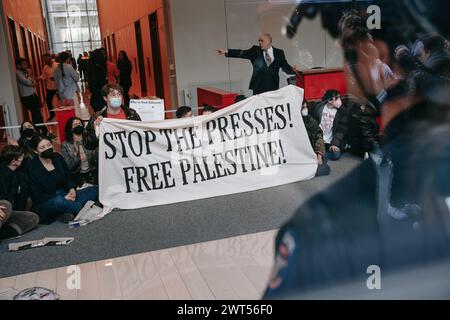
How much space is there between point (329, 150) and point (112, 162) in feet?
3.96

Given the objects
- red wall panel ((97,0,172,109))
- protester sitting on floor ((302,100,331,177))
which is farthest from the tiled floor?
red wall panel ((97,0,172,109))

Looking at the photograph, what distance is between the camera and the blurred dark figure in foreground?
77 cm

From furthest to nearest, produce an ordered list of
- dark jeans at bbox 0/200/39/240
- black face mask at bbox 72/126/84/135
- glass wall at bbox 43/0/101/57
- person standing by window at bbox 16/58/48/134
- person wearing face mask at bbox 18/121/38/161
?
glass wall at bbox 43/0/101/57 < person standing by window at bbox 16/58/48/134 < black face mask at bbox 72/126/84/135 < person wearing face mask at bbox 18/121/38/161 < dark jeans at bbox 0/200/39/240

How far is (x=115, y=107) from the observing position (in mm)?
2766

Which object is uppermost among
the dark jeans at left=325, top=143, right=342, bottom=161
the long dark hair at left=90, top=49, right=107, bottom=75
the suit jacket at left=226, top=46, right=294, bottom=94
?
the long dark hair at left=90, top=49, right=107, bottom=75

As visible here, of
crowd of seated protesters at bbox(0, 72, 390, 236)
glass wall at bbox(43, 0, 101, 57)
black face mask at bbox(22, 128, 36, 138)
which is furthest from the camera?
glass wall at bbox(43, 0, 101, 57)

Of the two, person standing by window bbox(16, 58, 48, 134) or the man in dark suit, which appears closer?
the man in dark suit

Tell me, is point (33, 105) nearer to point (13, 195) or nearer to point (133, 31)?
point (13, 195)

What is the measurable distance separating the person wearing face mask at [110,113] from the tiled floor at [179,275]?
2.99 feet

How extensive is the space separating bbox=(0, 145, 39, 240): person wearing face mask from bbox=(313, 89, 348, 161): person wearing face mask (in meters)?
1.57

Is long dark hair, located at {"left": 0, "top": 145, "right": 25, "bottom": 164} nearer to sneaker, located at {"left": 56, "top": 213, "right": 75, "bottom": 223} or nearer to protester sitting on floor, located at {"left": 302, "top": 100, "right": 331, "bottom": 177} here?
sneaker, located at {"left": 56, "top": 213, "right": 75, "bottom": 223}

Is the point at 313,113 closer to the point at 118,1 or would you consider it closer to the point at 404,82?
the point at 404,82

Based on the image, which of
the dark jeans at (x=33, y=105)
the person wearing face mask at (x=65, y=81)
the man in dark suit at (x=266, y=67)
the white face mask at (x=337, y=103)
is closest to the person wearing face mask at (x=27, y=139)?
the man in dark suit at (x=266, y=67)

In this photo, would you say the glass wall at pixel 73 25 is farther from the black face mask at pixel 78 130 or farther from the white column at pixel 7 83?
the black face mask at pixel 78 130
